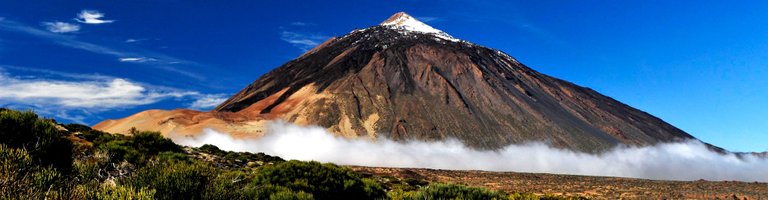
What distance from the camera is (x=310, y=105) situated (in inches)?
6250

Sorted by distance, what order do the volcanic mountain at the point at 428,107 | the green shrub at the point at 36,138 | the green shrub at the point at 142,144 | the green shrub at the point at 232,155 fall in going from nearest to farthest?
the green shrub at the point at 36,138 < the green shrub at the point at 142,144 < the green shrub at the point at 232,155 < the volcanic mountain at the point at 428,107

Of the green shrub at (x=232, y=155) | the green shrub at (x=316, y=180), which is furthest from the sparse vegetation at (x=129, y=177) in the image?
the green shrub at (x=232, y=155)

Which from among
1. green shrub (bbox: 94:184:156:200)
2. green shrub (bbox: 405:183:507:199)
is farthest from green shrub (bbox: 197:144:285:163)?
green shrub (bbox: 94:184:156:200)

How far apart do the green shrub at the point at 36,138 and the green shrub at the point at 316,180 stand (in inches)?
288

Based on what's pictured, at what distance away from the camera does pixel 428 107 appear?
506 feet

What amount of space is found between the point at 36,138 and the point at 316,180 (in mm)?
10002

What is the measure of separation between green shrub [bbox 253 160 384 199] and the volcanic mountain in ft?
378

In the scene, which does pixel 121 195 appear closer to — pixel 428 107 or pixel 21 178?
pixel 21 178

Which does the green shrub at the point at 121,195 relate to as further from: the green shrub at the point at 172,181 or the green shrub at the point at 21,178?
the green shrub at the point at 172,181

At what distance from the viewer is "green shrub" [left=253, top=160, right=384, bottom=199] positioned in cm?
2086

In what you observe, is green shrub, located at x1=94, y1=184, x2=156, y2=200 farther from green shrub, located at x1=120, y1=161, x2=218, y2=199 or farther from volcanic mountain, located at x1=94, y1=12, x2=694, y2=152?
volcanic mountain, located at x1=94, y1=12, x2=694, y2=152

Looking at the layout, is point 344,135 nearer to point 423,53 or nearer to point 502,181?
point 423,53

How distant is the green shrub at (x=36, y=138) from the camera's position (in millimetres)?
14070

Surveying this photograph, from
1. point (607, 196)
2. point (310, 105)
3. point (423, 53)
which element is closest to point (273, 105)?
point (310, 105)
